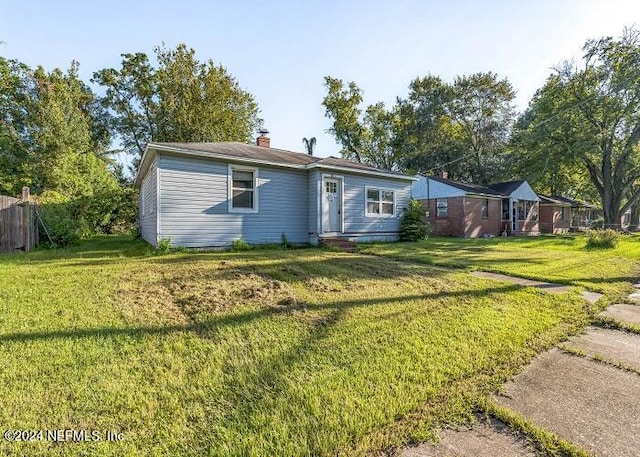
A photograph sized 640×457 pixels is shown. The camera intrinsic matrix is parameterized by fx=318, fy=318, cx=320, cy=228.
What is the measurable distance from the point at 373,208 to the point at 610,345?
9.57 metres

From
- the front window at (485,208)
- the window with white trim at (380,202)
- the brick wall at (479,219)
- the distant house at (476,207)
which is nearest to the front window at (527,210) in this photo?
the distant house at (476,207)

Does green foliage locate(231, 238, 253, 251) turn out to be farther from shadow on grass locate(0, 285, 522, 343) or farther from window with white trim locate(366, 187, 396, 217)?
shadow on grass locate(0, 285, 522, 343)

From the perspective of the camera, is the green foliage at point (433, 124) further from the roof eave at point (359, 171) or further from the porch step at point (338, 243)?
the porch step at point (338, 243)

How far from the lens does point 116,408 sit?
2.11 m

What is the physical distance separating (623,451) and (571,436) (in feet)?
0.81

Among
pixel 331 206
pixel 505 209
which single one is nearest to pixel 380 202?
pixel 331 206

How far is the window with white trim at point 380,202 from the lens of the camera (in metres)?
12.6

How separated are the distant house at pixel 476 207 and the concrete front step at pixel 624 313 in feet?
48.0

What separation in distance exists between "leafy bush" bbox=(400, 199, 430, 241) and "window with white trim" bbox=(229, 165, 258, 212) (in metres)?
6.63

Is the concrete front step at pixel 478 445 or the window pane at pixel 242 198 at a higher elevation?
the window pane at pixel 242 198

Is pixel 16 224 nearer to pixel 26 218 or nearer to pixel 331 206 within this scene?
pixel 26 218

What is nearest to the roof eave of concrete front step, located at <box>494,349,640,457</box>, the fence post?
the fence post

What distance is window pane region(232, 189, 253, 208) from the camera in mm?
9859

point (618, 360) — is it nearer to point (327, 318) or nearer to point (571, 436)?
point (571, 436)
